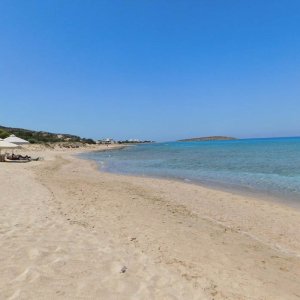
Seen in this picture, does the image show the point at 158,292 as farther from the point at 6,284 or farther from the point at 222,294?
the point at 6,284

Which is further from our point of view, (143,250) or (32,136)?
(32,136)

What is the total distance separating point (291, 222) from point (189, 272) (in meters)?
5.72

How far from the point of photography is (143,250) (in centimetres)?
638

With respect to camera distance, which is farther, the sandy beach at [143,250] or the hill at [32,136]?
the hill at [32,136]

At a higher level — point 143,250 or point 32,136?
point 32,136

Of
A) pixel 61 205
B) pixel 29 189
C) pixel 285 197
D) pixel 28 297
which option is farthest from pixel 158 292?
pixel 285 197

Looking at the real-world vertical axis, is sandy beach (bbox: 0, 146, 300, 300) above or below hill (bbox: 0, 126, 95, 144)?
below

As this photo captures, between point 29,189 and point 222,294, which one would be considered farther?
point 29,189

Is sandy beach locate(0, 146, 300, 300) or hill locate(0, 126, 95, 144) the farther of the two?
hill locate(0, 126, 95, 144)

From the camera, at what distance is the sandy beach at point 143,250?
182 inches

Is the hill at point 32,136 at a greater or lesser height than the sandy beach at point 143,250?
greater

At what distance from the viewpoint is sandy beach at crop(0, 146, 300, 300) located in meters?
4.62

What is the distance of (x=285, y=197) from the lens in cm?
1433

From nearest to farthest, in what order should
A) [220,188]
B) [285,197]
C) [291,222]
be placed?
[291,222] < [285,197] < [220,188]
